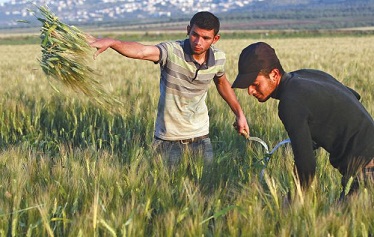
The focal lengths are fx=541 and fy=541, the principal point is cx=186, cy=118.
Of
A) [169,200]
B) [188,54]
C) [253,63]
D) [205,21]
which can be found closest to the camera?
[169,200]

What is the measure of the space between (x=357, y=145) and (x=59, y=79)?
1.65 meters

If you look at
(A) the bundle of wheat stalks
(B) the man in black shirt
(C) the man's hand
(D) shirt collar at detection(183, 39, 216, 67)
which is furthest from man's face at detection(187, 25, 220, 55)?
(B) the man in black shirt

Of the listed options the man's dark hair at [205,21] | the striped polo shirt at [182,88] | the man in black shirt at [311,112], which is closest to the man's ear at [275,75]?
the man in black shirt at [311,112]

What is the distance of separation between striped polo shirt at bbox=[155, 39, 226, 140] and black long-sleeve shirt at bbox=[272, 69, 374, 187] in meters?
1.15

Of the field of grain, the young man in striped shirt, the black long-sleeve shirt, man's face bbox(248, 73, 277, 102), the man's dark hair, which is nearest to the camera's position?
the field of grain

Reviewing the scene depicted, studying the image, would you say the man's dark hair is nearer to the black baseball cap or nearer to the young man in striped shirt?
the young man in striped shirt

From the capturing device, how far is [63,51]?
2.98 m

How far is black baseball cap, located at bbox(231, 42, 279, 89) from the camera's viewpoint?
241 centimetres

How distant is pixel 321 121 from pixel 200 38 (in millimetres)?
1213

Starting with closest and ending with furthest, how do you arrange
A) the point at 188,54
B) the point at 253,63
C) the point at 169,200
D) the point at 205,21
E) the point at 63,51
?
1. the point at 169,200
2. the point at 253,63
3. the point at 63,51
4. the point at 205,21
5. the point at 188,54

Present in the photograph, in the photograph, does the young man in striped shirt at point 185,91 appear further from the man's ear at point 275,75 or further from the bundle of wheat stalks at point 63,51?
the man's ear at point 275,75

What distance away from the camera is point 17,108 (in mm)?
5430

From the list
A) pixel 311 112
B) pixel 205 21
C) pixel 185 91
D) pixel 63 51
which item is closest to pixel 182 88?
pixel 185 91

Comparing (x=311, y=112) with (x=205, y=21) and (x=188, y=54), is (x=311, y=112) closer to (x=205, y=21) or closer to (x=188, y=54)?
(x=205, y=21)
